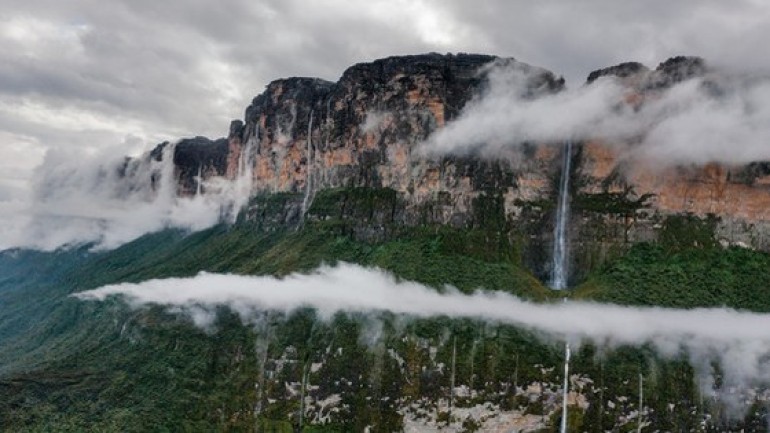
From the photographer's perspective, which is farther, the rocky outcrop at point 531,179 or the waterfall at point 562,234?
the waterfall at point 562,234

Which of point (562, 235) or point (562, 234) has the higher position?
point (562, 234)

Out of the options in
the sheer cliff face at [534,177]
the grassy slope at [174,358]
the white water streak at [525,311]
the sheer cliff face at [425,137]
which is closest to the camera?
the grassy slope at [174,358]

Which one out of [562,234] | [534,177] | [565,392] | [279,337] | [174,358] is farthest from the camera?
[534,177]

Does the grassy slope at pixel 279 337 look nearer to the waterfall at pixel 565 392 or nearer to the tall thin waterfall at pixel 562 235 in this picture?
the waterfall at pixel 565 392

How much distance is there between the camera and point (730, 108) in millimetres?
168625

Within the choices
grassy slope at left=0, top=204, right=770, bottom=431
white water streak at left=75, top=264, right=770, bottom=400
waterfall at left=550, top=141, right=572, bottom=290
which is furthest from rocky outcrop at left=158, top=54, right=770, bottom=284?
white water streak at left=75, top=264, right=770, bottom=400

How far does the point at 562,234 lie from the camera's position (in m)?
177

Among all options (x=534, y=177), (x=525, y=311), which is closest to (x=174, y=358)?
(x=525, y=311)

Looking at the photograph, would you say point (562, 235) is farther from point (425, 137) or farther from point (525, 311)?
point (425, 137)

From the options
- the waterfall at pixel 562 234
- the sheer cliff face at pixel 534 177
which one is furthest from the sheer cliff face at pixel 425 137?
the waterfall at pixel 562 234

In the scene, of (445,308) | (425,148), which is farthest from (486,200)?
(445,308)

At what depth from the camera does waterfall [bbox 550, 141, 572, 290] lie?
175 meters

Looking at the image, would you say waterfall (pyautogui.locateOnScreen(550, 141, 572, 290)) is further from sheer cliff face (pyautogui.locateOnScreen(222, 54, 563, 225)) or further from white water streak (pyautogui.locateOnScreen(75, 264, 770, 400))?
white water streak (pyautogui.locateOnScreen(75, 264, 770, 400))

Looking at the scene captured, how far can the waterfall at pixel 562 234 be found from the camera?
573 ft
